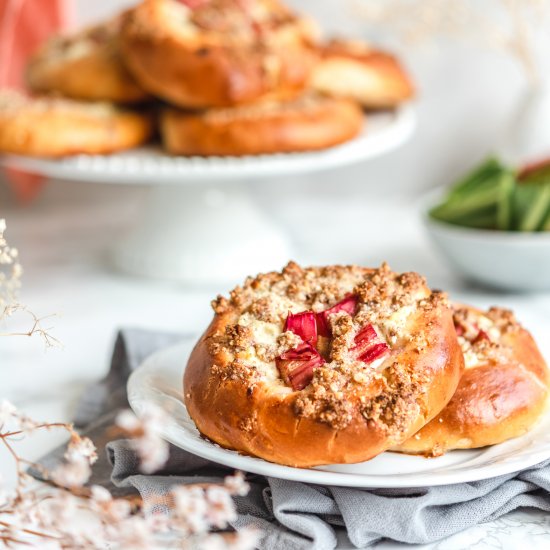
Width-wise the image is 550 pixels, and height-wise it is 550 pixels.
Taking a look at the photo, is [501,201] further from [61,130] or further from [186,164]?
[61,130]

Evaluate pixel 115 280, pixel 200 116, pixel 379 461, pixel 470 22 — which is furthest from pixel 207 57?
pixel 379 461

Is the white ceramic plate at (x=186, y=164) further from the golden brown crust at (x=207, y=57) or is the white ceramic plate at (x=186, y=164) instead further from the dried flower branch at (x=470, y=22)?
the dried flower branch at (x=470, y=22)

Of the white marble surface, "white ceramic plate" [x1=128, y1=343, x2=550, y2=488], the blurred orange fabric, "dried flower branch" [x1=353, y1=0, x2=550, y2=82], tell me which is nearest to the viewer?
"white ceramic plate" [x1=128, y1=343, x2=550, y2=488]

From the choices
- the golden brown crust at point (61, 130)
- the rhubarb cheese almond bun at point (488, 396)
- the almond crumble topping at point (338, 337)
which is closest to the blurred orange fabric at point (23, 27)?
the golden brown crust at point (61, 130)

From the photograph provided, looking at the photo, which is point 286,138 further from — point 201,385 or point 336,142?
point 201,385

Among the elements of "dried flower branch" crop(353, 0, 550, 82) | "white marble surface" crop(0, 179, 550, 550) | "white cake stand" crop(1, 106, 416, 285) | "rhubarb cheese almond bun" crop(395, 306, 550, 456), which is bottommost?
"white marble surface" crop(0, 179, 550, 550)

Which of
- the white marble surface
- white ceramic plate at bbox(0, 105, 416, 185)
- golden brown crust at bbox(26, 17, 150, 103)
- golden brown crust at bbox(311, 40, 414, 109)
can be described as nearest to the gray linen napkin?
the white marble surface

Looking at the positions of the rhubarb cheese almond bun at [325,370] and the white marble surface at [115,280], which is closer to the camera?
the rhubarb cheese almond bun at [325,370]

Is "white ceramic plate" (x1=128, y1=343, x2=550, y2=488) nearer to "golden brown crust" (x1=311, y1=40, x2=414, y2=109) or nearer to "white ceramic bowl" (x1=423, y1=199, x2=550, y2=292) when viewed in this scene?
"white ceramic bowl" (x1=423, y1=199, x2=550, y2=292)
